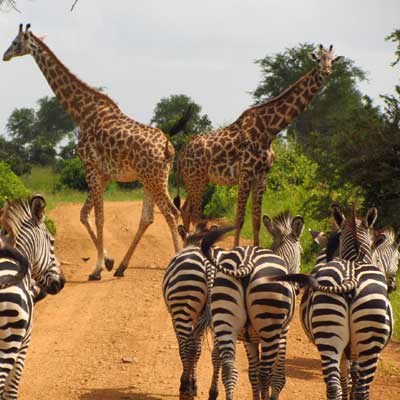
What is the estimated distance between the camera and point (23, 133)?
6531 cm

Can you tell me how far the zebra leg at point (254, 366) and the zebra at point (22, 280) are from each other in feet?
5.12

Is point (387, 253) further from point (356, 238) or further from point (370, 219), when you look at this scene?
point (356, 238)

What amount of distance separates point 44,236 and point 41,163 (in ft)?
138

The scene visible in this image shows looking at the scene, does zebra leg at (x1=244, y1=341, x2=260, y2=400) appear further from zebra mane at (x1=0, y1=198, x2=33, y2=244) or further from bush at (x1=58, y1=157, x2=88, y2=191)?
bush at (x1=58, y1=157, x2=88, y2=191)

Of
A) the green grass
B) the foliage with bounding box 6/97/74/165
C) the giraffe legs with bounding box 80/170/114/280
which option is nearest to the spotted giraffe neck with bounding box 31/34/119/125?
the giraffe legs with bounding box 80/170/114/280

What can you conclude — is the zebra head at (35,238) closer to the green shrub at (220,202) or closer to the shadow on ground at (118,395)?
the shadow on ground at (118,395)

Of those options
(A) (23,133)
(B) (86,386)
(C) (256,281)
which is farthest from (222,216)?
(A) (23,133)

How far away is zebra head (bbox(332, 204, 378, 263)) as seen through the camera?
7879mm

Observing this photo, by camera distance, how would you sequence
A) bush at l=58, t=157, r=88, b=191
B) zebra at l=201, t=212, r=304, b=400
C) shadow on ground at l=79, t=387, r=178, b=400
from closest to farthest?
1. zebra at l=201, t=212, r=304, b=400
2. shadow on ground at l=79, t=387, r=178, b=400
3. bush at l=58, t=157, r=88, b=191

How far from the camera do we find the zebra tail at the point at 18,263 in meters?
6.35

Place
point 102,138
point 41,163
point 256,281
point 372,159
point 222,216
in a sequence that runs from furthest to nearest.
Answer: point 41,163
point 222,216
point 102,138
point 372,159
point 256,281

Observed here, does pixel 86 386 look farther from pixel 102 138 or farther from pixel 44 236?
pixel 102 138

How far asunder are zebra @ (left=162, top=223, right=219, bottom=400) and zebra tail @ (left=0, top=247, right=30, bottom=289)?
5.87ft

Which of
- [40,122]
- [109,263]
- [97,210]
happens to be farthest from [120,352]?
[40,122]
